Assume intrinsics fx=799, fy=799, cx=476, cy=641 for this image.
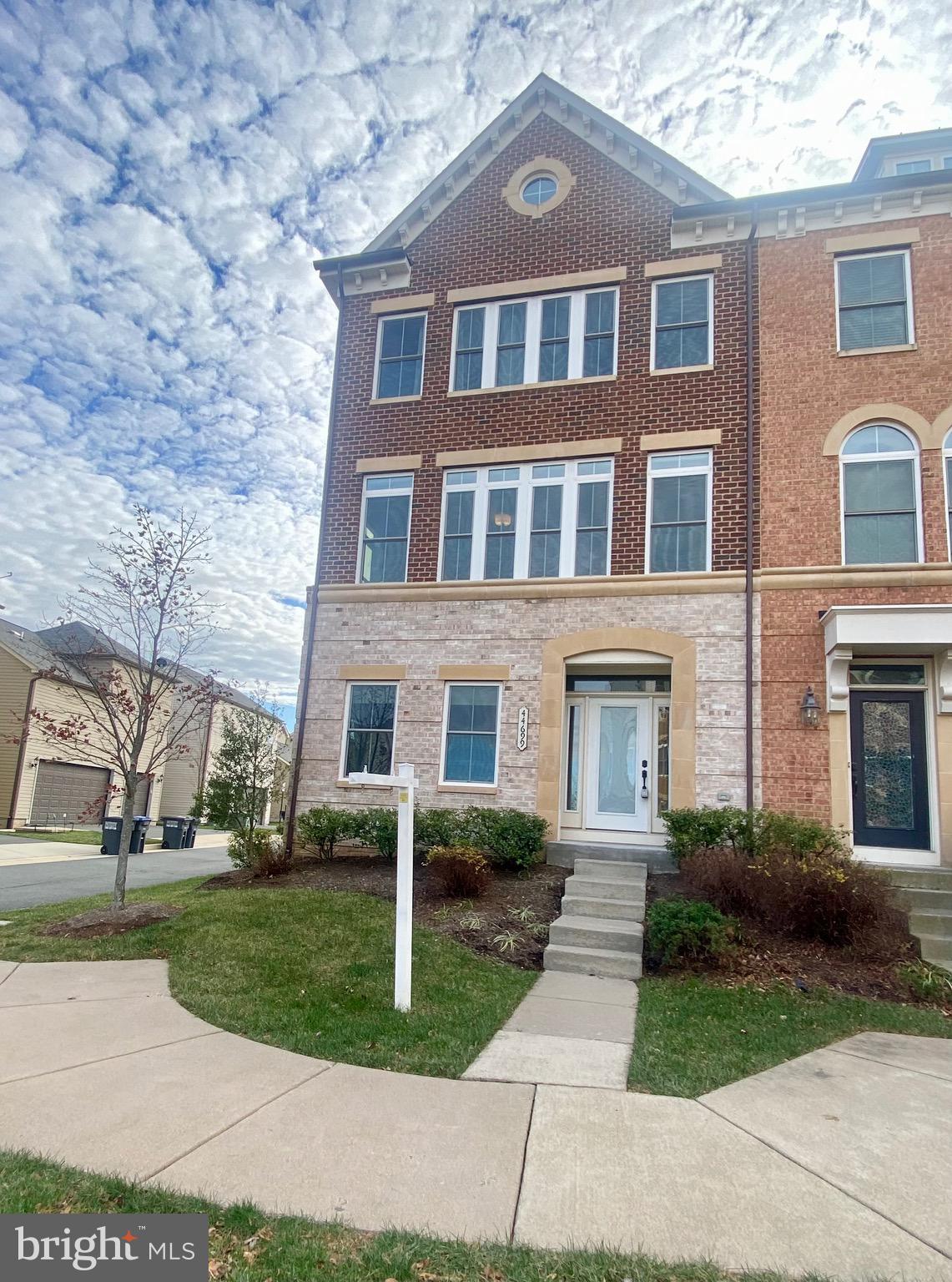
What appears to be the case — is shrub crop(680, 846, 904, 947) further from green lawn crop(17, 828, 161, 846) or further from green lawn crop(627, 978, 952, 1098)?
green lawn crop(17, 828, 161, 846)

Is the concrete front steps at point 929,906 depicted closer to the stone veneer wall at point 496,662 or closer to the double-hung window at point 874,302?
the stone veneer wall at point 496,662

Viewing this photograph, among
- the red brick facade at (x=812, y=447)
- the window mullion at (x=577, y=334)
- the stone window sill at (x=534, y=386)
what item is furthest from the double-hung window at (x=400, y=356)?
the red brick facade at (x=812, y=447)

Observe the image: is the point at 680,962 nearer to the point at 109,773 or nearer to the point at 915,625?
the point at 915,625

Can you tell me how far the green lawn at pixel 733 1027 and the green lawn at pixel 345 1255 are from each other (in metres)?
1.93

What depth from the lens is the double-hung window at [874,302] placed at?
476 inches

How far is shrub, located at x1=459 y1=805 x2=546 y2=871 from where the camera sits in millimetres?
10961

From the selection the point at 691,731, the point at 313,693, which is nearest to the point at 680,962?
the point at 691,731

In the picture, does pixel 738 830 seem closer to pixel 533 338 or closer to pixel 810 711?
pixel 810 711

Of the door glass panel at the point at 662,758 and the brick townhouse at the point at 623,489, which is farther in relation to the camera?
the door glass panel at the point at 662,758

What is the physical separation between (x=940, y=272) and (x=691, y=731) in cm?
780

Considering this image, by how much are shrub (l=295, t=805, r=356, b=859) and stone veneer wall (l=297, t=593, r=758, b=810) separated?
2.47 ft

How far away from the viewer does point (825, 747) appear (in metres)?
11.1

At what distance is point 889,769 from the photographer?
36.0 feet

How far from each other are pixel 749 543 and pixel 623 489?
2147 millimetres
